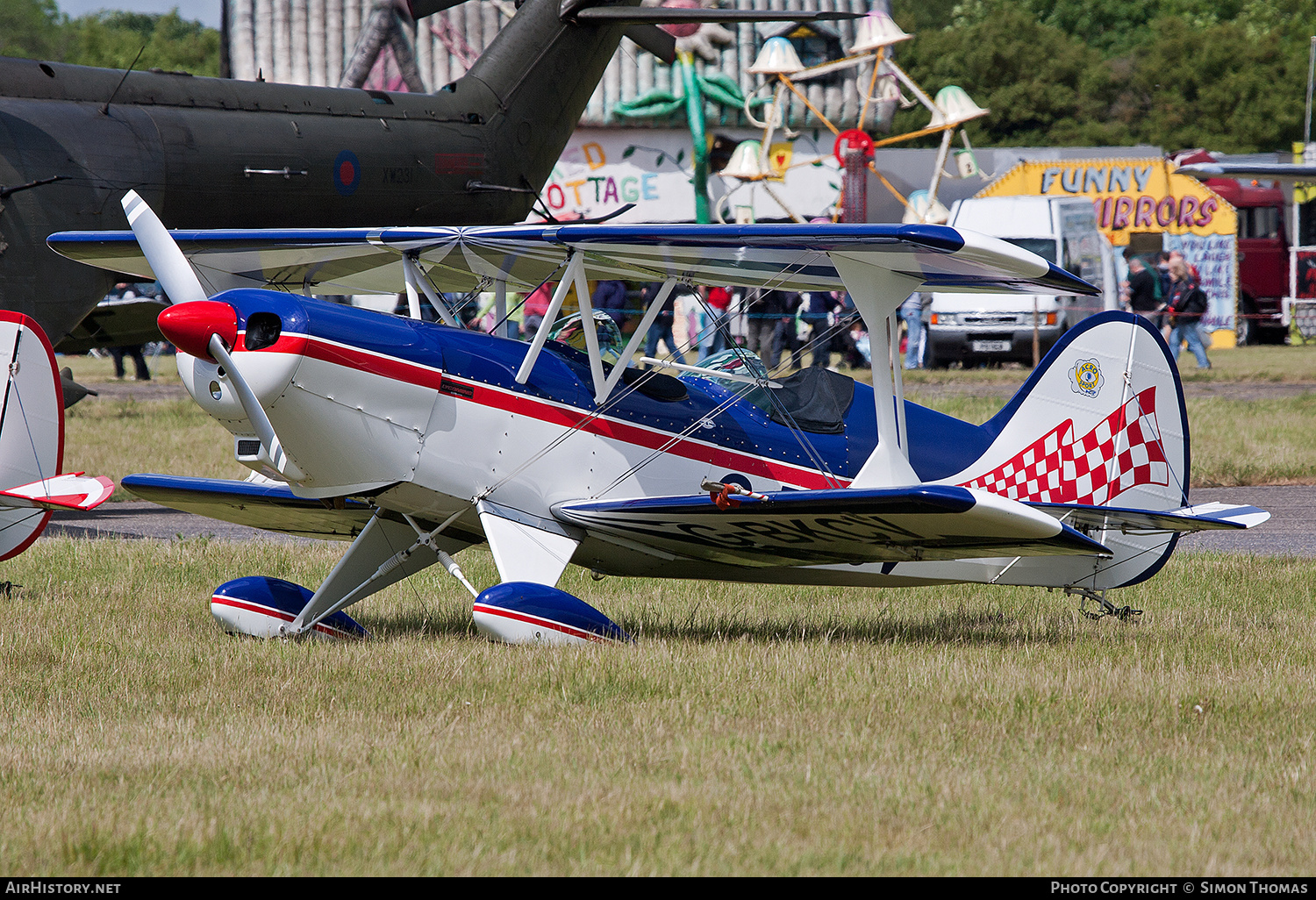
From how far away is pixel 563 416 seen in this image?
23.1 feet

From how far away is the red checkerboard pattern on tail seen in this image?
7.81 m

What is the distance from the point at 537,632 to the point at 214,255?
3.29 metres

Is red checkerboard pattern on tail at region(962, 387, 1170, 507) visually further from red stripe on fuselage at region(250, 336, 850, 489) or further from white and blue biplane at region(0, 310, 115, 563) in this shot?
white and blue biplane at region(0, 310, 115, 563)

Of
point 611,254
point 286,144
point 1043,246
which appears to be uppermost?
point 286,144

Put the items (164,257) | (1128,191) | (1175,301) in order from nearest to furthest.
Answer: (164,257), (1175,301), (1128,191)

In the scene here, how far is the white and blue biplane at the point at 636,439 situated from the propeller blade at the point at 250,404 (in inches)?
0.4

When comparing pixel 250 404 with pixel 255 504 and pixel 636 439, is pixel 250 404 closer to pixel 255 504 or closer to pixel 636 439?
pixel 255 504

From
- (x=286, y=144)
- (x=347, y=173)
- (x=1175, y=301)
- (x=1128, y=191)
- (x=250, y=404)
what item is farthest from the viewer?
(x=1128, y=191)

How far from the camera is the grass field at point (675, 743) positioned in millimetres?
3879

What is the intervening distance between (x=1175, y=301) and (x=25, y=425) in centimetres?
2379

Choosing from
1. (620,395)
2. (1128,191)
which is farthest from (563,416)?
(1128,191)

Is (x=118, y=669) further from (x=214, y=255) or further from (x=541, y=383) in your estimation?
(x=214, y=255)

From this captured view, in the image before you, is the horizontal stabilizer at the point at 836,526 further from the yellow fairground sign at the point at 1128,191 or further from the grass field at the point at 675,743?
the yellow fairground sign at the point at 1128,191

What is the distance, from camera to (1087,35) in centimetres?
7225
